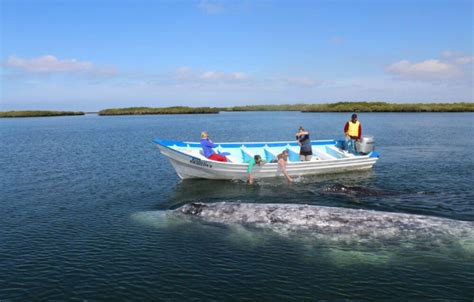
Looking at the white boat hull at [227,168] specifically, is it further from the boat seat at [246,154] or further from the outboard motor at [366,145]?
the boat seat at [246,154]

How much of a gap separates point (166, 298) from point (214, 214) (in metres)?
6.38

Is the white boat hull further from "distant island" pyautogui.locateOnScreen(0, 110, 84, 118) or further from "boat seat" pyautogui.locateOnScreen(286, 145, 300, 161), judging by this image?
"distant island" pyautogui.locateOnScreen(0, 110, 84, 118)

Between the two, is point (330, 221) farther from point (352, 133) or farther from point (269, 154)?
point (352, 133)

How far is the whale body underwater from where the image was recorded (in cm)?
1402

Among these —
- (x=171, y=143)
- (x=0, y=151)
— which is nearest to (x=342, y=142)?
(x=171, y=143)

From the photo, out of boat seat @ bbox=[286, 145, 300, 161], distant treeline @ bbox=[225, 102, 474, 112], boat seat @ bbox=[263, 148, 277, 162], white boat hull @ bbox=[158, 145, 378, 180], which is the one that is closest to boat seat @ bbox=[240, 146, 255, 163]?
boat seat @ bbox=[263, 148, 277, 162]

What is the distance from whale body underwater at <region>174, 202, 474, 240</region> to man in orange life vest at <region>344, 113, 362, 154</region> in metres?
13.3

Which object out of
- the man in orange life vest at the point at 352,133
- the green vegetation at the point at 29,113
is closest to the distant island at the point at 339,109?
the green vegetation at the point at 29,113

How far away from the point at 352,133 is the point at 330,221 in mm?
14358

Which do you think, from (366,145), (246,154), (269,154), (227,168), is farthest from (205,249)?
(366,145)

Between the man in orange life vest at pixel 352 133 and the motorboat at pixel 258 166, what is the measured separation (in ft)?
1.61

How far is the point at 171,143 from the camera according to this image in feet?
85.7

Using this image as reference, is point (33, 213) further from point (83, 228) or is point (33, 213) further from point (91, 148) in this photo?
point (91, 148)

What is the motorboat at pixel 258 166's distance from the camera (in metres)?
24.0
